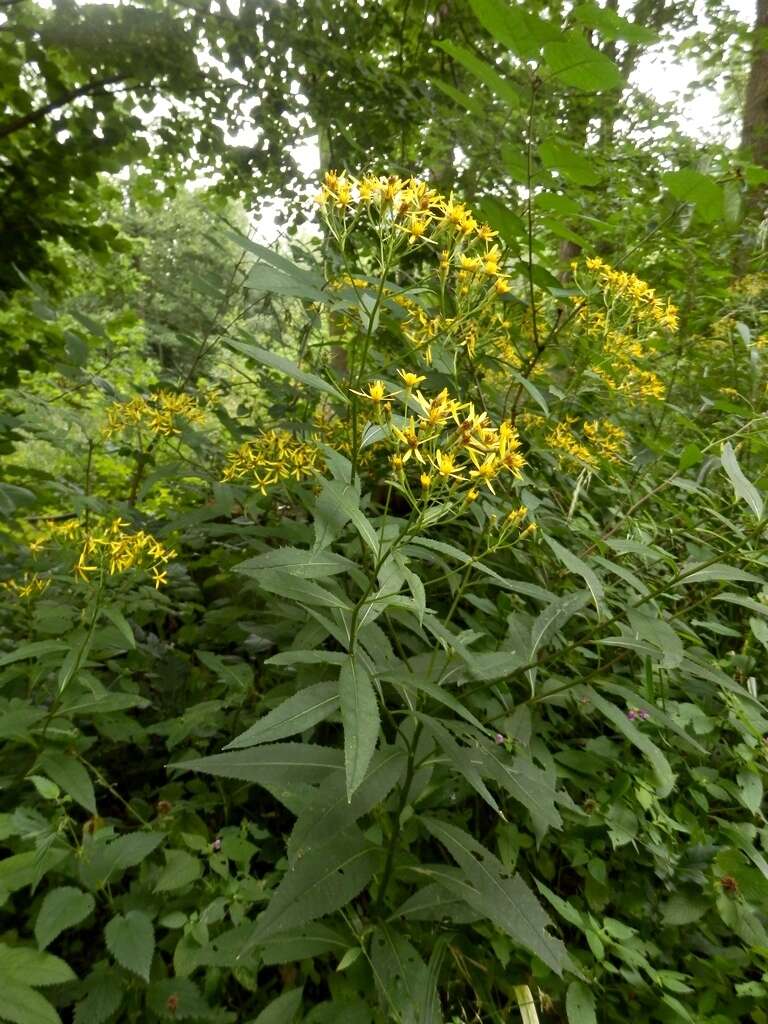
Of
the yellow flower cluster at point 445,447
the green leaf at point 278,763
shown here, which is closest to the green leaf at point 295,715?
the green leaf at point 278,763

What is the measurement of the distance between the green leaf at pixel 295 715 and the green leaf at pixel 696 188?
4.28 feet

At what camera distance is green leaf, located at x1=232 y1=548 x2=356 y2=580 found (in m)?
0.81

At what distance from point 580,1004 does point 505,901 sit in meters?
0.34

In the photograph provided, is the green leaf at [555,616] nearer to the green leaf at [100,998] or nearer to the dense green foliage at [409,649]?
the dense green foliage at [409,649]

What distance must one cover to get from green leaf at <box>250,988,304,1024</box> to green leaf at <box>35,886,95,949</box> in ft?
1.05

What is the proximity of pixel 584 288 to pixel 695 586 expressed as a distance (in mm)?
919

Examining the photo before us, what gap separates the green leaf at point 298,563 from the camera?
812 mm

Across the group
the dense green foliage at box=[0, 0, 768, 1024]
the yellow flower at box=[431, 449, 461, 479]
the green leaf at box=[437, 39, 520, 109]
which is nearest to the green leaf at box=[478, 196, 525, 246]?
the dense green foliage at box=[0, 0, 768, 1024]

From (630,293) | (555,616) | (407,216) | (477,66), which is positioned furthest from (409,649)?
(477,66)

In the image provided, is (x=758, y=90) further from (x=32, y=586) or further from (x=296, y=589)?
(x=32, y=586)

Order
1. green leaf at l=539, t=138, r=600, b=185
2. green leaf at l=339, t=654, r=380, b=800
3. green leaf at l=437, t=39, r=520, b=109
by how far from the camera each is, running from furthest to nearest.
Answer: green leaf at l=539, t=138, r=600, b=185 < green leaf at l=437, t=39, r=520, b=109 < green leaf at l=339, t=654, r=380, b=800

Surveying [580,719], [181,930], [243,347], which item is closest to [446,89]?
[243,347]

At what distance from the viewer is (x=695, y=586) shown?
175 centimetres

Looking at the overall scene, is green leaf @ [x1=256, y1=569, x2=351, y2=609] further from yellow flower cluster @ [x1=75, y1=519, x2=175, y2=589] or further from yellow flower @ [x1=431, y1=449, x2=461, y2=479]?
yellow flower cluster @ [x1=75, y1=519, x2=175, y2=589]
